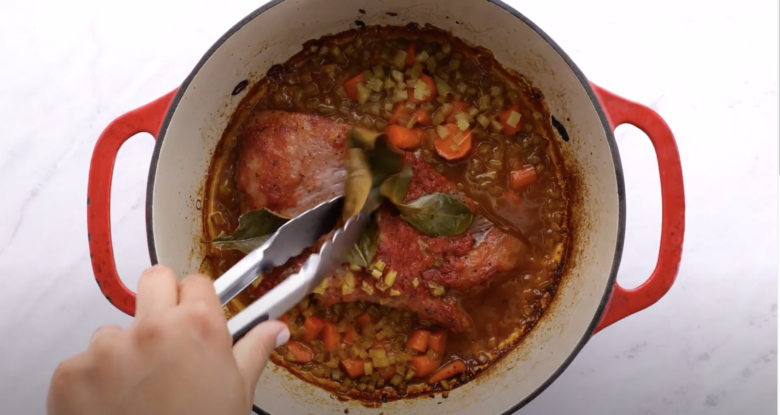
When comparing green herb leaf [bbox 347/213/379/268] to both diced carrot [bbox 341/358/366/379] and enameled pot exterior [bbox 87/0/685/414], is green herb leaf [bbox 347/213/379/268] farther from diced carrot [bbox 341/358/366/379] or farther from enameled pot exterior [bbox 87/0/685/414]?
enameled pot exterior [bbox 87/0/685/414]

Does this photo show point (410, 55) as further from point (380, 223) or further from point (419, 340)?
point (419, 340)

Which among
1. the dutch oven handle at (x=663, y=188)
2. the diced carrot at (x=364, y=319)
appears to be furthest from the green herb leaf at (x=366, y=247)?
the dutch oven handle at (x=663, y=188)

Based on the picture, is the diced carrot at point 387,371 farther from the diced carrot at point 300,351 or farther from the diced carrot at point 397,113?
the diced carrot at point 397,113

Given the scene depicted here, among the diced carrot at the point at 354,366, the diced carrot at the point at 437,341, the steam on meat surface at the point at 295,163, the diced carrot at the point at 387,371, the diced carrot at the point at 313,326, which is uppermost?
the steam on meat surface at the point at 295,163

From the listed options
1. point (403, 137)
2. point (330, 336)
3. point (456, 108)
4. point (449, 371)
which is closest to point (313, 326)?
point (330, 336)

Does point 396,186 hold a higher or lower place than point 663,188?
higher

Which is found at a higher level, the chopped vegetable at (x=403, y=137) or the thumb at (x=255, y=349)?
the chopped vegetable at (x=403, y=137)

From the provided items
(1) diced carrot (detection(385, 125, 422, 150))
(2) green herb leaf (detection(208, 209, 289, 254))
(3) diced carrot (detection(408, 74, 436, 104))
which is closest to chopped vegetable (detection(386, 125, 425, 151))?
(1) diced carrot (detection(385, 125, 422, 150))
